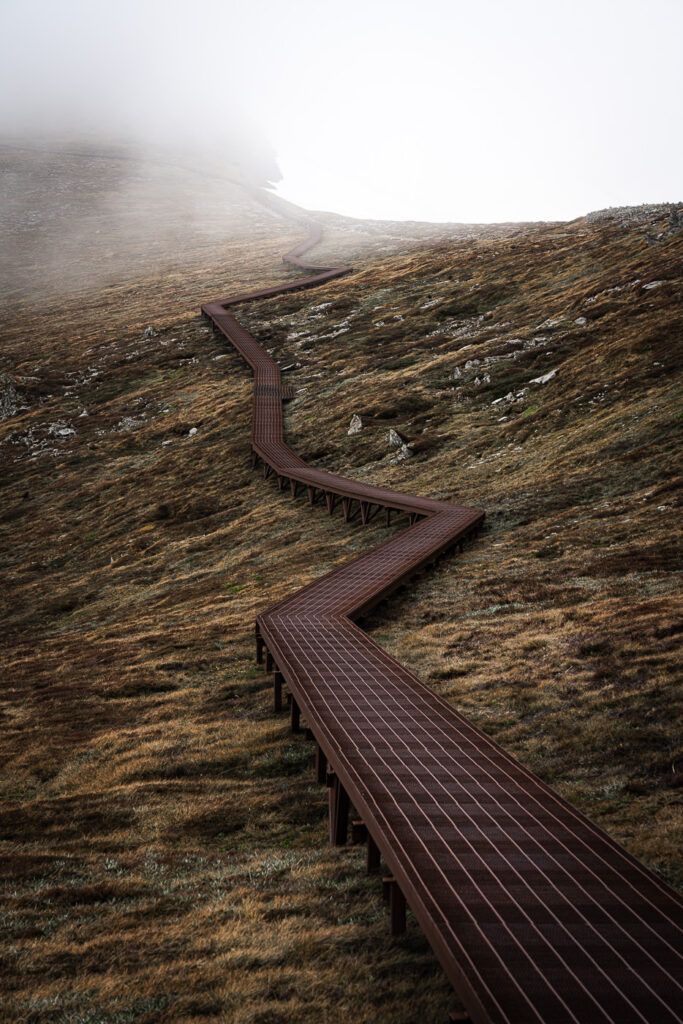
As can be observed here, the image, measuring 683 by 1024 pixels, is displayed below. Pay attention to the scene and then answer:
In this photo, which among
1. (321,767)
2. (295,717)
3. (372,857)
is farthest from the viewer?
(295,717)

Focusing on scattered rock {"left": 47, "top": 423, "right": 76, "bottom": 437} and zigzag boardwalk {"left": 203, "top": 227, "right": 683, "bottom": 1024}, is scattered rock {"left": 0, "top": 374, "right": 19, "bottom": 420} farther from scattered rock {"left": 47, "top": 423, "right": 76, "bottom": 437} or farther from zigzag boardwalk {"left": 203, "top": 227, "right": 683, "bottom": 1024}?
zigzag boardwalk {"left": 203, "top": 227, "right": 683, "bottom": 1024}

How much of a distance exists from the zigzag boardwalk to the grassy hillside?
90 centimetres

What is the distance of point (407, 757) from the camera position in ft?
35.3

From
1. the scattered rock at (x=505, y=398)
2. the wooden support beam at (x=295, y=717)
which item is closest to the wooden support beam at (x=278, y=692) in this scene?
the wooden support beam at (x=295, y=717)

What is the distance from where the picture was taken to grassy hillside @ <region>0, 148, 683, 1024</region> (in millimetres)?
8367

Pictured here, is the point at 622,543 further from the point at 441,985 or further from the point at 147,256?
the point at 147,256

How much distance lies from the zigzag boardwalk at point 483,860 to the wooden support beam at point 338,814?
3cm

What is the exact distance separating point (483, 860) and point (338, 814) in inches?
111

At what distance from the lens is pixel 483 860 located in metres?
7.95

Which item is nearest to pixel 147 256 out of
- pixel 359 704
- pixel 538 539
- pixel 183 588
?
pixel 183 588

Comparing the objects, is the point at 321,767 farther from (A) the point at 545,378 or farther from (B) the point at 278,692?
(A) the point at 545,378

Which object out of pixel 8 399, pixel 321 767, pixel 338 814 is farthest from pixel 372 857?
pixel 8 399

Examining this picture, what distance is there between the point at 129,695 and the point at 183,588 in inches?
435

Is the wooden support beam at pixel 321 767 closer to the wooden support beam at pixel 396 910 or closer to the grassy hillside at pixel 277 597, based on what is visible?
the grassy hillside at pixel 277 597
